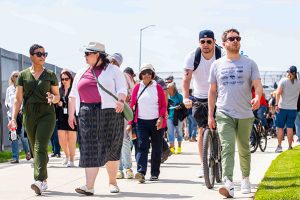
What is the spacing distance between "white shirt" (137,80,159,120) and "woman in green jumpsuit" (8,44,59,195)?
1565 mm

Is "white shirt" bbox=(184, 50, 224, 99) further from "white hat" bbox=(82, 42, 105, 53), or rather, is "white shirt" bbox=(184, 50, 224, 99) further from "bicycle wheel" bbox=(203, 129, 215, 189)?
"white hat" bbox=(82, 42, 105, 53)

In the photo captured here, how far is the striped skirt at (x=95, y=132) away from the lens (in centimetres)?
938

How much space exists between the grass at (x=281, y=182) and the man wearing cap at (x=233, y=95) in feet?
1.29

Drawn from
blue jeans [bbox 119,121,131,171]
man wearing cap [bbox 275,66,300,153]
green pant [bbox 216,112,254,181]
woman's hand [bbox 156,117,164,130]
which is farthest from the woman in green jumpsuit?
man wearing cap [bbox 275,66,300,153]

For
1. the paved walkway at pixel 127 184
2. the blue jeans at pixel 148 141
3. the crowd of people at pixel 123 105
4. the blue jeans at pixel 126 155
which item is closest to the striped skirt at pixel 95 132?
the crowd of people at pixel 123 105

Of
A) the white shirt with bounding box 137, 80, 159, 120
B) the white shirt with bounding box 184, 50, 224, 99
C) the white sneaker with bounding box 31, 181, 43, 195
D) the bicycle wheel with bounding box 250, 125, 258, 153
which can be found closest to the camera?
the white sneaker with bounding box 31, 181, 43, 195

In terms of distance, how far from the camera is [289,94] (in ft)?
57.5

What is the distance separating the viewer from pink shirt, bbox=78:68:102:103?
31.0ft

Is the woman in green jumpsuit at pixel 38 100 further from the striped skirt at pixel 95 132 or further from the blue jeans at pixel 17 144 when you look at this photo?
the blue jeans at pixel 17 144

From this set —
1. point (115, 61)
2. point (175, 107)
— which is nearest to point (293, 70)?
point (175, 107)

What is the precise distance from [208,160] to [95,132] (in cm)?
157

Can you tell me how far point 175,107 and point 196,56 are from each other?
7.92 meters

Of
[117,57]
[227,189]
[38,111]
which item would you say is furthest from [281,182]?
[38,111]

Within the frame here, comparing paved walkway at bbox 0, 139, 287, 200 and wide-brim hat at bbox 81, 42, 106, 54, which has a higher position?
wide-brim hat at bbox 81, 42, 106, 54
